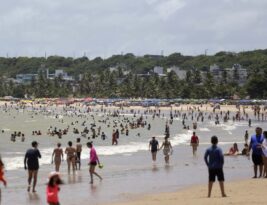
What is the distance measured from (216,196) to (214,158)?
3.04 ft

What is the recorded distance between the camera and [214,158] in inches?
458

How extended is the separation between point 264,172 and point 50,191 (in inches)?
296

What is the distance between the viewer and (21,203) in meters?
12.7

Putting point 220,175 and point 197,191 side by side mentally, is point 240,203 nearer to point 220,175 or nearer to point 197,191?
point 220,175

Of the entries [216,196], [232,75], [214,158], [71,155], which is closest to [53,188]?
[214,158]

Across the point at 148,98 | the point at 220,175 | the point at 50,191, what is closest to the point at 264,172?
the point at 220,175

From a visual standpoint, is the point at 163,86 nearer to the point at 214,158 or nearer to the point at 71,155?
the point at 71,155

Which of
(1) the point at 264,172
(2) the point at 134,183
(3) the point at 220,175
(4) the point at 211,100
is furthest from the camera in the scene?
(4) the point at 211,100

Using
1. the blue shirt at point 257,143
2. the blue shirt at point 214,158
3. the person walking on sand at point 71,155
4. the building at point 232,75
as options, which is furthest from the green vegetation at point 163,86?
the blue shirt at point 214,158

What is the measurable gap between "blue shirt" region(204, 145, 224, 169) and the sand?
663mm

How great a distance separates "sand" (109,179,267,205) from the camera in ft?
36.7

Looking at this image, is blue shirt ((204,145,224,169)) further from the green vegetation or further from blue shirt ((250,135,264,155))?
the green vegetation

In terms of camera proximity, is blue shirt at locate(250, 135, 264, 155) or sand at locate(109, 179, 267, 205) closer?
sand at locate(109, 179, 267, 205)

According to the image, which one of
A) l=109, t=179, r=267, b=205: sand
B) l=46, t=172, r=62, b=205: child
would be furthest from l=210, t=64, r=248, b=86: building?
l=46, t=172, r=62, b=205: child
